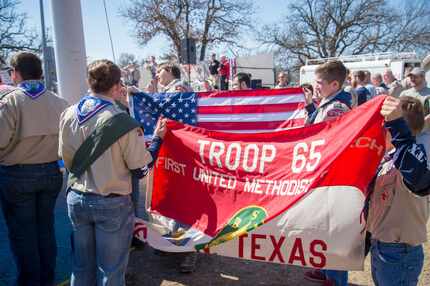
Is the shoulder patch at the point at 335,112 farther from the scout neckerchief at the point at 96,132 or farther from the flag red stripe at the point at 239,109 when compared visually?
the scout neckerchief at the point at 96,132

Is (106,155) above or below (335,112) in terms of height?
below

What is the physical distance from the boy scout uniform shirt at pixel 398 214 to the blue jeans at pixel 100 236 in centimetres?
159

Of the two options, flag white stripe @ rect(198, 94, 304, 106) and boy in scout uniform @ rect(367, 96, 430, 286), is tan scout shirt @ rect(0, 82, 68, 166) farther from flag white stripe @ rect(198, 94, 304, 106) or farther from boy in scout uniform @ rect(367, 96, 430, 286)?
boy in scout uniform @ rect(367, 96, 430, 286)

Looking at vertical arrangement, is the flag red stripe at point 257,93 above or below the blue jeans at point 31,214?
above

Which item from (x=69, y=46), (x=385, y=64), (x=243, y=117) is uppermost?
(x=69, y=46)

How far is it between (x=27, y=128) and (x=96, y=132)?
1.02 metres

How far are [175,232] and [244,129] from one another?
69.2 inches

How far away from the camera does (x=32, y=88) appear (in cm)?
325

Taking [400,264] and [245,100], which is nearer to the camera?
[400,264]

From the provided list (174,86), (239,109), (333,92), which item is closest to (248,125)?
(239,109)

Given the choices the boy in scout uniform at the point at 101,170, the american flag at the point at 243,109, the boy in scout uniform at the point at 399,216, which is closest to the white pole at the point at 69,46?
the american flag at the point at 243,109

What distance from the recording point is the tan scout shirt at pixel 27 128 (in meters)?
3.15

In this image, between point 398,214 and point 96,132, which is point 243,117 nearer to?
point 96,132

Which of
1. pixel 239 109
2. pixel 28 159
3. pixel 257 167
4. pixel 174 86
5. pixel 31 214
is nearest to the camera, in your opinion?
pixel 257 167
